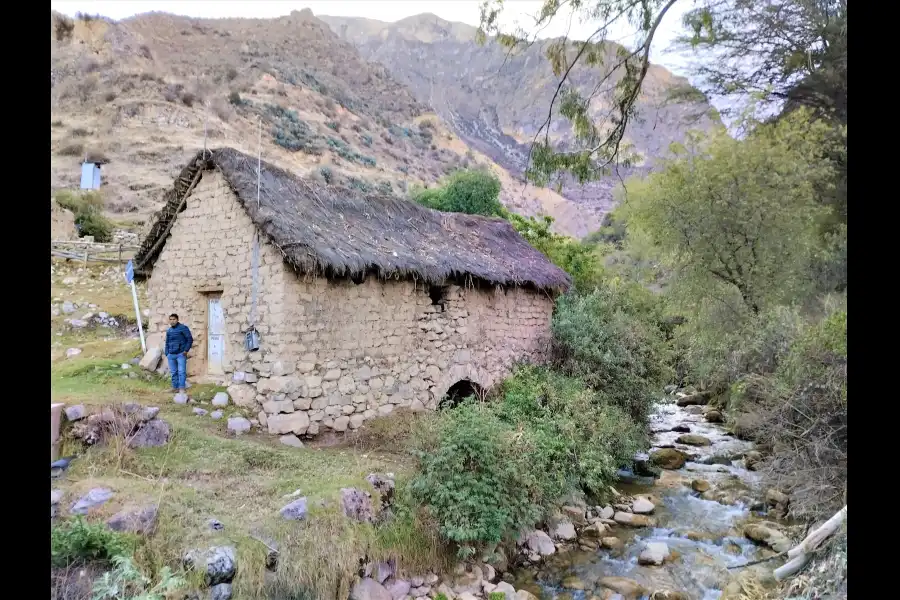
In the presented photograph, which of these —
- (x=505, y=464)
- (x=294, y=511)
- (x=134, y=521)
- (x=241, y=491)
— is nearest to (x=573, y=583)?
(x=505, y=464)

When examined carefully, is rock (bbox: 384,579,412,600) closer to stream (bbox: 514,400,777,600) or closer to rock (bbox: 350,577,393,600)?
rock (bbox: 350,577,393,600)

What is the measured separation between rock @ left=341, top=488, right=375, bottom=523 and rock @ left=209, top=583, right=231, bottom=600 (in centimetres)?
131

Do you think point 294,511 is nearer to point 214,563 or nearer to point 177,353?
point 214,563

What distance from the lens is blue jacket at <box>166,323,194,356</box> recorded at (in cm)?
800

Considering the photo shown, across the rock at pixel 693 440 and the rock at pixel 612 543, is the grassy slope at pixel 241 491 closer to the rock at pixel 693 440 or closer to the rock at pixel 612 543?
the rock at pixel 612 543

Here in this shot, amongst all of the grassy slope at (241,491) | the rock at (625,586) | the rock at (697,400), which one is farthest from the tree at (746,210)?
the grassy slope at (241,491)

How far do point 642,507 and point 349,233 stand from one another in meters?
6.18

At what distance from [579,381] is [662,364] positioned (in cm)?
243

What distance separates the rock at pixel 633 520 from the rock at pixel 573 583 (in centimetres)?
183

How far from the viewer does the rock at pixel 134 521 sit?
4324mm

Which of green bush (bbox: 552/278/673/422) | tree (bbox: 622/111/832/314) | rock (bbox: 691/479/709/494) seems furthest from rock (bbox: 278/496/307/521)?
tree (bbox: 622/111/832/314)

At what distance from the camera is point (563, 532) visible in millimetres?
7066

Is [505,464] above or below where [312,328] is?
below
